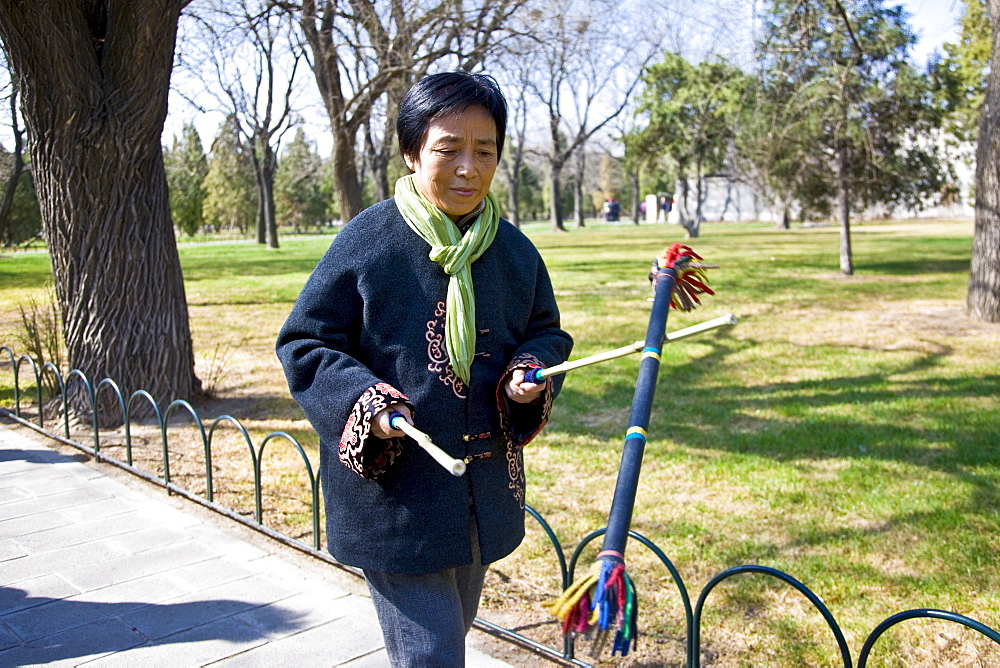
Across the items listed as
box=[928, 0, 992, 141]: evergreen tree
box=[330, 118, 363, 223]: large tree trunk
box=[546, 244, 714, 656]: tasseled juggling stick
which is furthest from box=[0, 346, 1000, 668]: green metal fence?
box=[928, 0, 992, 141]: evergreen tree

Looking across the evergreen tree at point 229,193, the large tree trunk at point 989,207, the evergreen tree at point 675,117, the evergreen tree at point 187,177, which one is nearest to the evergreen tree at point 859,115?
the large tree trunk at point 989,207

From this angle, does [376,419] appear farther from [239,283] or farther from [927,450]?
[239,283]

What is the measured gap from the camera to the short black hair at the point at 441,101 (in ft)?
6.61

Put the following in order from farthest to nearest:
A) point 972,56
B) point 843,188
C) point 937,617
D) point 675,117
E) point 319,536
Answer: point 675,117, point 972,56, point 843,188, point 319,536, point 937,617

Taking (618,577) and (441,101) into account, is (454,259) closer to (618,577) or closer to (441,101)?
(441,101)

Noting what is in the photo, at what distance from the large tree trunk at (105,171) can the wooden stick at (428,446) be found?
5108 mm

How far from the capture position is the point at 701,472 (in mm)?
5469

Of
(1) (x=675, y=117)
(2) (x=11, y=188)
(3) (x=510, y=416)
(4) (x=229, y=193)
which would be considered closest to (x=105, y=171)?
(3) (x=510, y=416)

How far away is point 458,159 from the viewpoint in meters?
2.03

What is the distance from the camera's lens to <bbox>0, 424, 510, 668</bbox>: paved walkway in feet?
10.7

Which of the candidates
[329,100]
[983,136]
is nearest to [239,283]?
[329,100]

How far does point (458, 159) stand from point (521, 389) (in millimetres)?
549

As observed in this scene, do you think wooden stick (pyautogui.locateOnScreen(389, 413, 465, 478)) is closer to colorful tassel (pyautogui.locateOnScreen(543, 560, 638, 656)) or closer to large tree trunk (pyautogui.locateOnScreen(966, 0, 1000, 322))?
colorful tassel (pyautogui.locateOnScreen(543, 560, 638, 656))

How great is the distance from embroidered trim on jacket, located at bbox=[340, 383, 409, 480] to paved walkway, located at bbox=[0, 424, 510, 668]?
5.15 ft
